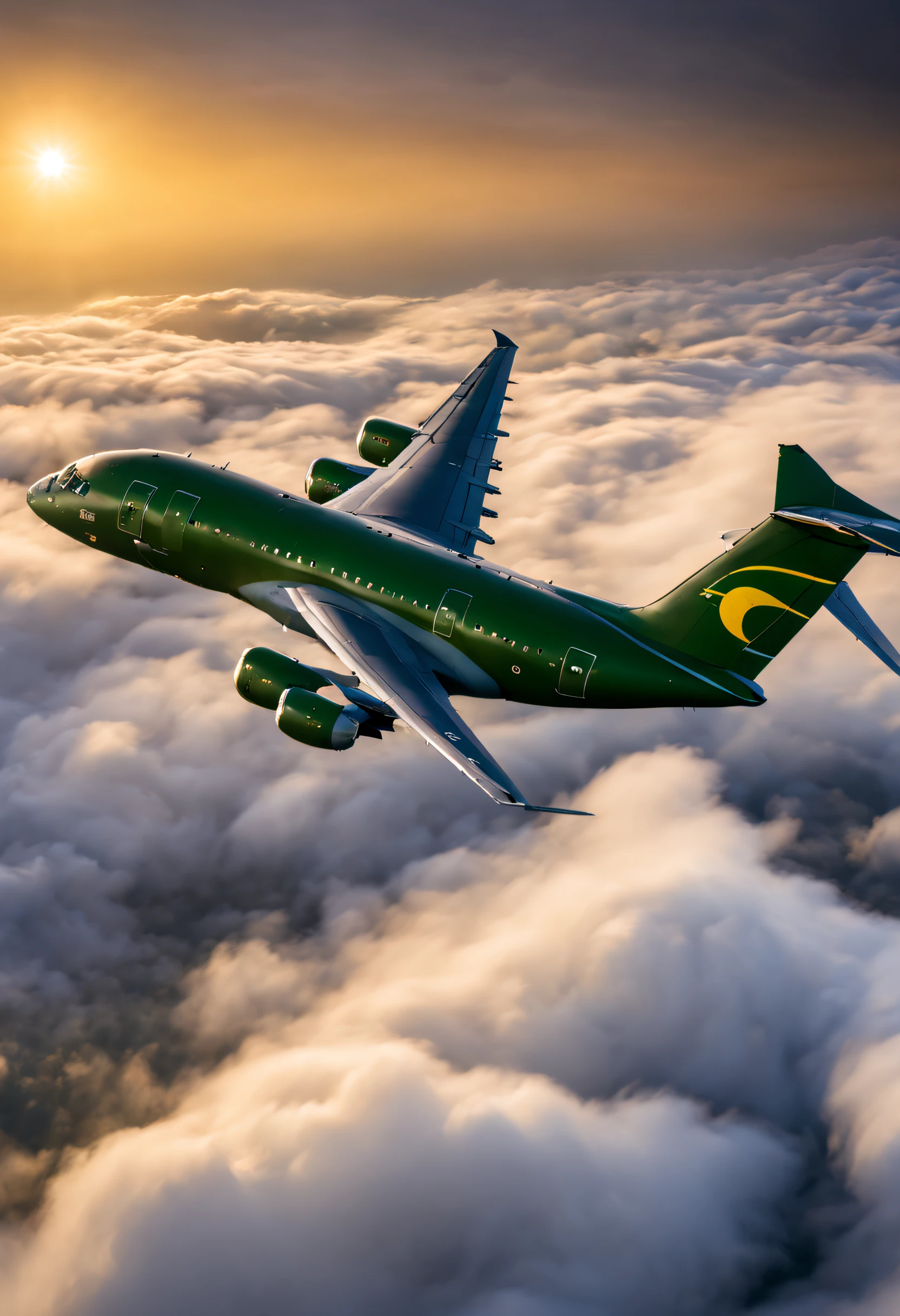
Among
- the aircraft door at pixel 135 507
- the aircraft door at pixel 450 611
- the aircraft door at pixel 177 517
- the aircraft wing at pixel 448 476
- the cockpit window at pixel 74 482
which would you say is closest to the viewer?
the aircraft door at pixel 450 611

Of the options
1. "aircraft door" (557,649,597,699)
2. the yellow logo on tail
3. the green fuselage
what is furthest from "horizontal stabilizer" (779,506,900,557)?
"aircraft door" (557,649,597,699)

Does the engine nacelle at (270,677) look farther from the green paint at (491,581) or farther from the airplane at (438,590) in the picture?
the green paint at (491,581)

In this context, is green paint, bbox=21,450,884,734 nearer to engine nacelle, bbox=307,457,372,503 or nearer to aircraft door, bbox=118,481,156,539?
aircraft door, bbox=118,481,156,539

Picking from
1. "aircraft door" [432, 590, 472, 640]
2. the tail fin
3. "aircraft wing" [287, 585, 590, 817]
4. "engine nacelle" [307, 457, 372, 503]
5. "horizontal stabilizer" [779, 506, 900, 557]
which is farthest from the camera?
"engine nacelle" [307, 457, 372, 503]

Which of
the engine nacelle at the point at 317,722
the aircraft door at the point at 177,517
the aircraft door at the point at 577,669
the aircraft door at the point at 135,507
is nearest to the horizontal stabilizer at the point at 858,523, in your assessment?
the aircraft door at the point at 577,669

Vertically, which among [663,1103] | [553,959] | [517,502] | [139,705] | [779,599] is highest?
[779,599]

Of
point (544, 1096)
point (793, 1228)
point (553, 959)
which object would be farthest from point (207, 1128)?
point (793, 1228)

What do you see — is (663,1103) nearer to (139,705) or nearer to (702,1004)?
(702,1004)
